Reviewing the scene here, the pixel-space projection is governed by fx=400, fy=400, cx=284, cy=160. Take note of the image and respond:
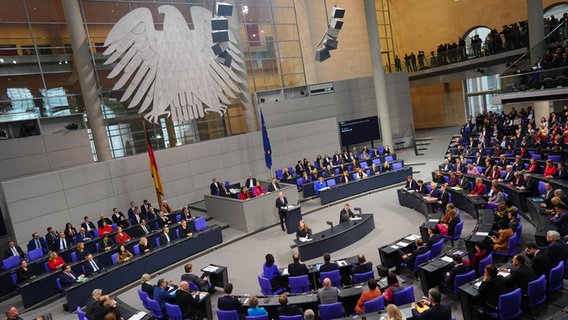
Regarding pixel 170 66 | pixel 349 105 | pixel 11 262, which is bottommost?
pixel 11 262

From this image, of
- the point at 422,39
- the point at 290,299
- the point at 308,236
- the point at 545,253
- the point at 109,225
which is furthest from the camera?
the point at 422,39

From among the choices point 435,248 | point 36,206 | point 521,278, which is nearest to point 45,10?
point 36,206

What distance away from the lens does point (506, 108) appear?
2377cm

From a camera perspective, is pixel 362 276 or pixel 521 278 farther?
pixel 362 276

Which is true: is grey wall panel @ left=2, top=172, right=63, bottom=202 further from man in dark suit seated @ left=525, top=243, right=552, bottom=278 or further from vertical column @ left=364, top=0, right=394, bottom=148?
vertical column @ left=364, top=0, right=394, bottom=148

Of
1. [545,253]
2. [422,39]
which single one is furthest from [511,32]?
[545,253]

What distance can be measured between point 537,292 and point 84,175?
1555 cm

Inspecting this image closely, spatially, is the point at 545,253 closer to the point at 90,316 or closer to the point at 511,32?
the point at 90,316

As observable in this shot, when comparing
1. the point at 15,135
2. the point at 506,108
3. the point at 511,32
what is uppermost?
the point at 511,32

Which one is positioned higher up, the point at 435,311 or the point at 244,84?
the point at 244,84

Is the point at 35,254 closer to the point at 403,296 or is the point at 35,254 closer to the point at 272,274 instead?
the point at 272,274

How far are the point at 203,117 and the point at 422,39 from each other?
1918 centimetres

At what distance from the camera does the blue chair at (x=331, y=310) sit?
698 centimetres

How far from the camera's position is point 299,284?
847cm
